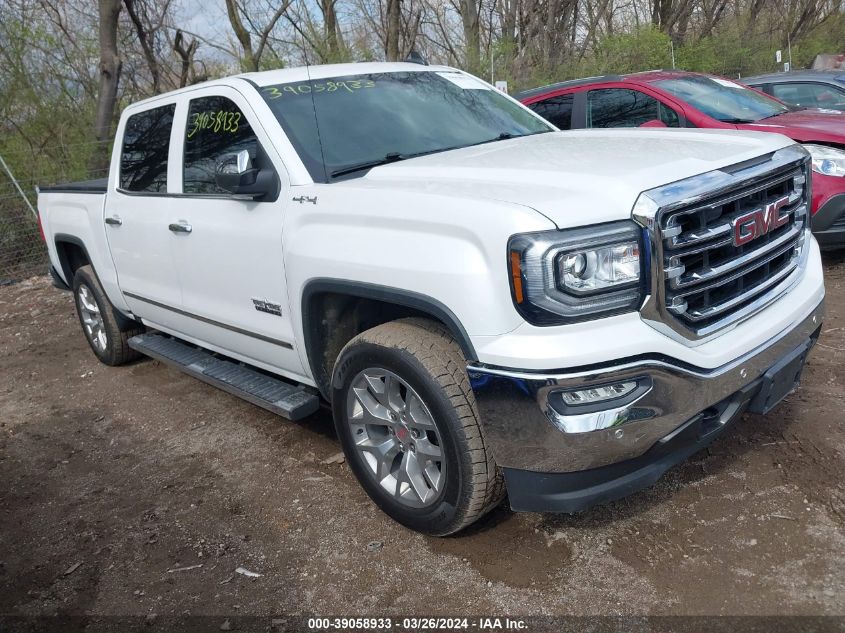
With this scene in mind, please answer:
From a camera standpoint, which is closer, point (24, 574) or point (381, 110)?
point (24, 574)

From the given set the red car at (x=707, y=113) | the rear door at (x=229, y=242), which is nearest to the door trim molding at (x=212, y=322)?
the rear door at (x=229, y=242)

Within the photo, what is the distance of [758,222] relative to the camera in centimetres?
277

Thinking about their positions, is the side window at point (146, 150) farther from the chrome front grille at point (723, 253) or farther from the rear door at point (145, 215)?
the chrome front grille at point (723, 253)

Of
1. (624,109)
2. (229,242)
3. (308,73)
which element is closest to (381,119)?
(308,73)

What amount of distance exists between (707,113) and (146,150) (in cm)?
470

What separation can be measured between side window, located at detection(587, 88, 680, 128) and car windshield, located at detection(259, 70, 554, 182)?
9.31 feet

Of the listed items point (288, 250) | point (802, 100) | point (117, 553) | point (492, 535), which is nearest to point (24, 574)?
point (117, 553)

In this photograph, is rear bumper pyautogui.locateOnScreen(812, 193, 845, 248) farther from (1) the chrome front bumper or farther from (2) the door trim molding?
(2) the door trim molding

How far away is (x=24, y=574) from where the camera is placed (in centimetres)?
321

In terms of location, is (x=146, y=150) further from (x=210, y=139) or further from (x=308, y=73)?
(x=308, y=73)

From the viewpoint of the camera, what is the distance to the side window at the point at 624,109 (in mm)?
6637

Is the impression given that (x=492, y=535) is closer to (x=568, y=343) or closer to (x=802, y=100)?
(x=568, y=343)

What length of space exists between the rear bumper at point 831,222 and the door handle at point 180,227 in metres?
4.72

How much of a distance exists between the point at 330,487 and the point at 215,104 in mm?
2092
